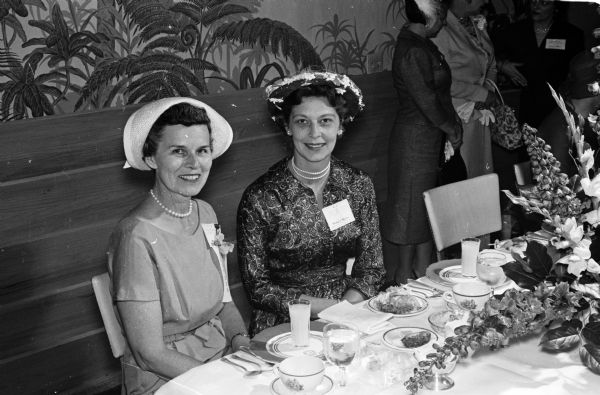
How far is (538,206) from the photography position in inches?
67.8

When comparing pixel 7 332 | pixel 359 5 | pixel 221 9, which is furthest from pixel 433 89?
pixel 7 332

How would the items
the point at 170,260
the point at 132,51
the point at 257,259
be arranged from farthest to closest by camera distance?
the point at 132,51 → the point at 257,259 → the point at 170,260

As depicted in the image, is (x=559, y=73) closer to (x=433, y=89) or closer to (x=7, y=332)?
(x=433, y=89)

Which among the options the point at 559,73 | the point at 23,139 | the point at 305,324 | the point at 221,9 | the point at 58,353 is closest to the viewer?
the point at 305,324

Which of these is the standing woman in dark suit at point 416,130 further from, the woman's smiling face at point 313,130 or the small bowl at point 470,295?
the small bowl at point 470,295

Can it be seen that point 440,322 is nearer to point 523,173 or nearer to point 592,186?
point 592,186

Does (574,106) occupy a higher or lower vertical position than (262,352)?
higher

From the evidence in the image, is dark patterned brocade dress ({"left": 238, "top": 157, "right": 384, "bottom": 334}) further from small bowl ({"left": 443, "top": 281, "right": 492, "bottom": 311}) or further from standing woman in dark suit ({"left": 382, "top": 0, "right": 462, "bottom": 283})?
standing woman in dark suit ({"left": 382, "top": 0, "right": 462, "bottom": 283})

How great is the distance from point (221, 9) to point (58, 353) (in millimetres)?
1726

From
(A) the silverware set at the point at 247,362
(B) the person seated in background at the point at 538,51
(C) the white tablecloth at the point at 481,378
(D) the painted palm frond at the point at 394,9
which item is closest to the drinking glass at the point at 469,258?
(C) the white tablecloth at the point at 481,378

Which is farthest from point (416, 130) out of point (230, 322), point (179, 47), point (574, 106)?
point (230, 322)

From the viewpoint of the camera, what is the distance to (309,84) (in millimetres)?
2730

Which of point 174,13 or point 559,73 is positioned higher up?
point 174,13

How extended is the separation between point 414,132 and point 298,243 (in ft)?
5.74
